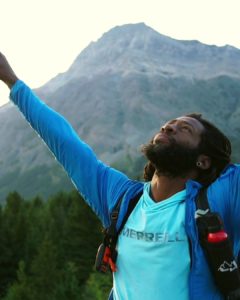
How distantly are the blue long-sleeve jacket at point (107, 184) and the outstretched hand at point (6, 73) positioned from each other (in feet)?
0.20

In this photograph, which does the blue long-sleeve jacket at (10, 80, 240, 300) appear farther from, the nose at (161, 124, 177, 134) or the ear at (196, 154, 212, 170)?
the nose at (161, 124, 177, 134)

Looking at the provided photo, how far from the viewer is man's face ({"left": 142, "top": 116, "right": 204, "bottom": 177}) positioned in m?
3.26

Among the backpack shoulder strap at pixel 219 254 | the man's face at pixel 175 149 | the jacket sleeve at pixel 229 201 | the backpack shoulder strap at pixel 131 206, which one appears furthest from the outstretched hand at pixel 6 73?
the backpack shoulder strap at pixel 219 254

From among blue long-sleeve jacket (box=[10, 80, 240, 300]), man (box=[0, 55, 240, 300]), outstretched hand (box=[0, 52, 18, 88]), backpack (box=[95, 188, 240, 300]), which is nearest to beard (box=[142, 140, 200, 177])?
man (box=[0, 55, 240, 300])

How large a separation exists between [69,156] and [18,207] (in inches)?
1607

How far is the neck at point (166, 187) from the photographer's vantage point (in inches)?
128

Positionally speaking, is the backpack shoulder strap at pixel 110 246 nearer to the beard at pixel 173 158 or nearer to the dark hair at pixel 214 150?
the beard at pixel 173 158

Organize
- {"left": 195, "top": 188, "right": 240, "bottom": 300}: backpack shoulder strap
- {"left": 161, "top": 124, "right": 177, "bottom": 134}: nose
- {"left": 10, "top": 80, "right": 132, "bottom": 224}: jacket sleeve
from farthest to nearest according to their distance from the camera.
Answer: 1. {"left": 10, "top": 80, "right": 132, "bottom": 224}: jacket sleeve
2. {"left": 161, "top": 124, "right": 177, "bottom": 134}: nose
3. {"left": 195, "top": 188, "right": 240, "bottom": 300}: backpack shoulder strap

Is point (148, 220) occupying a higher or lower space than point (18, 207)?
higher

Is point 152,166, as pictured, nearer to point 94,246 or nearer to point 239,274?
point 239,274

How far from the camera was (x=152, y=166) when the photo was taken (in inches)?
143

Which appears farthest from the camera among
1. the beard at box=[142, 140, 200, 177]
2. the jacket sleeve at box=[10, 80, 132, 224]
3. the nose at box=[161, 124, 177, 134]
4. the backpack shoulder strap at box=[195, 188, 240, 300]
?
the jacket sleeve at box=[10, 80, 132, 224]

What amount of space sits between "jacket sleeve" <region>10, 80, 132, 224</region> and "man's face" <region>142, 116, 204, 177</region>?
0.97ft

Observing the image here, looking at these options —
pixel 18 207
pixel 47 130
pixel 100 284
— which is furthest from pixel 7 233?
pixel 47 130
